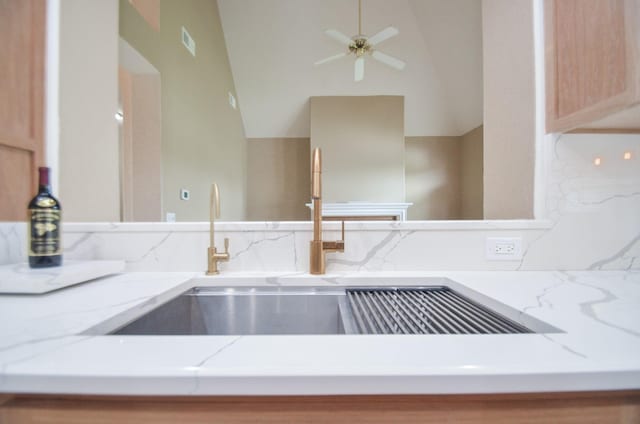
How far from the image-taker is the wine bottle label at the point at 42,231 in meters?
0.71

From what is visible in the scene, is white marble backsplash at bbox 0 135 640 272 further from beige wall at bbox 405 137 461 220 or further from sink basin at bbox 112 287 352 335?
beige wall at bbox 405 137 461 220

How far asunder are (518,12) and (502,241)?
2.93 feet

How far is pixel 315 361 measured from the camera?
0.33 metres

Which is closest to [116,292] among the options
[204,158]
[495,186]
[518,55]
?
[204,158]

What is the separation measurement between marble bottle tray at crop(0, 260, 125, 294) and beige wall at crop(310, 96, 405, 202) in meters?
1.51

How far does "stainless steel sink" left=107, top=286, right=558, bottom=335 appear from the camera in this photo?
0.63 m

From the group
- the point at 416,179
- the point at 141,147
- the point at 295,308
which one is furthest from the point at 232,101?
the point at 295,308

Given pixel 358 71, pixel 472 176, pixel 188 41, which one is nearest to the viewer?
pixel 472 176

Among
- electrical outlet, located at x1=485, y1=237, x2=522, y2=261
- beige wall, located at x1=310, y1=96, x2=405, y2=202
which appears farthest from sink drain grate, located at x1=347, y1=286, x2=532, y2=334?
beige wall, located at x1=310, y1=96, x2=405, y2=202

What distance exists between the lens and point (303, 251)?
34.3 inches

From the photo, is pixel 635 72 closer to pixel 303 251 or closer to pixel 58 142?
pixel 303 251

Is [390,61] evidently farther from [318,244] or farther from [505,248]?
[318,244]

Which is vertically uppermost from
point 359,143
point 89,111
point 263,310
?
point 359,143

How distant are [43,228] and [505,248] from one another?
146 centimetres
